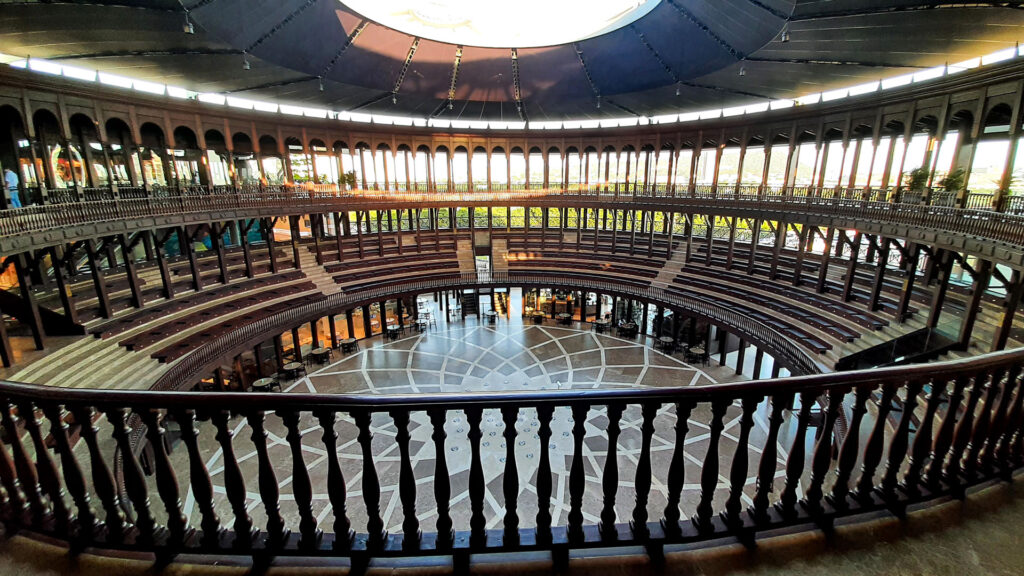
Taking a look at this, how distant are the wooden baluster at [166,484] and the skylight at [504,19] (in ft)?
64.6

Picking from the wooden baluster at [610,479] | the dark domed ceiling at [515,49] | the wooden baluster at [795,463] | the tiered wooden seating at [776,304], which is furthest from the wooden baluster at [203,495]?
the tiered wooden seating at [776,304]

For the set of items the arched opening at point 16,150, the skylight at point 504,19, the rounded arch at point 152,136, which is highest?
the skylight at point 504,19

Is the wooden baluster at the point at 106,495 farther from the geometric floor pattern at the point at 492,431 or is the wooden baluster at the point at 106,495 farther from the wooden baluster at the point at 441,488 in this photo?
the geometric floor pattern at the point at 492,431

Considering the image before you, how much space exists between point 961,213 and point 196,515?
20.2 meters

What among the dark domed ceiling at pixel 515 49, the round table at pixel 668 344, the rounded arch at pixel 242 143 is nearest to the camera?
the dark domed ceiling at pixel 515 49

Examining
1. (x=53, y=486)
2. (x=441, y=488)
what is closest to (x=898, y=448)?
(x=441, y=488)

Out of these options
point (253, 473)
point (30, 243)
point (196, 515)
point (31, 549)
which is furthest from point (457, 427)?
point (30, 243)

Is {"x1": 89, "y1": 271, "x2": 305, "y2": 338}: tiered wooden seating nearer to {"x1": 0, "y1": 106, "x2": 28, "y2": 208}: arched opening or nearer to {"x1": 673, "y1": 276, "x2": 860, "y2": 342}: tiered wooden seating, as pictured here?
{"x1": 0, "y1": 106, "x2": 28, "y2": 208}: arched opening

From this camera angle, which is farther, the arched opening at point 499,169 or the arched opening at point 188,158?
the arched opening at point 499,169

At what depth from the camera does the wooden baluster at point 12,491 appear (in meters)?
2.41

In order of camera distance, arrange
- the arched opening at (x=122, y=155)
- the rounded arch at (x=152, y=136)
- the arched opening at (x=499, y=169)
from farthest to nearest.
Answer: the arched opening at (x=499, y=169) → the rounded arch at (x=152, y=136) → the arched opening at (x=122, y=155)

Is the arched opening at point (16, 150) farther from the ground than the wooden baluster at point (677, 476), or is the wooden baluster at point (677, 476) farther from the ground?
the arched opening at point (16, 150)

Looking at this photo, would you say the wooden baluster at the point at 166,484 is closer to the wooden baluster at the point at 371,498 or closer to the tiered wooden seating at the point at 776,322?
the wooden baluster at the point at 371,498

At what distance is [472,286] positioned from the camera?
77.8ft
